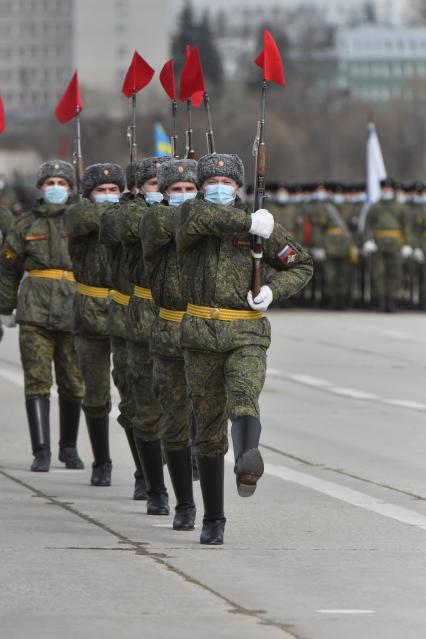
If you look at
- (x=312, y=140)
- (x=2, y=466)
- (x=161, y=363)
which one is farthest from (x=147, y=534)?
(x=312, y=140)

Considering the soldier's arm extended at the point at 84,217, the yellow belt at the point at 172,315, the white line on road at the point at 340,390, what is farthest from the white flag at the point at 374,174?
the yellow belt at the point at 172,315

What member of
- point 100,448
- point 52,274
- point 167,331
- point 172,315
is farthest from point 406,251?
point 167,331

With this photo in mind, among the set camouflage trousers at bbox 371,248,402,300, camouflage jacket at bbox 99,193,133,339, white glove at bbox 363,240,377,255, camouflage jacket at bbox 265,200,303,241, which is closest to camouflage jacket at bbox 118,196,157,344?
camouflage jacket at bbox 99,193,133,339

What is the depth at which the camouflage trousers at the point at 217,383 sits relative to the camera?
9844 mm

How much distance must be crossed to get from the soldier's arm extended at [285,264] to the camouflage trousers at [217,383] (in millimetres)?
297

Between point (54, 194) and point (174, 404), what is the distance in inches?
131

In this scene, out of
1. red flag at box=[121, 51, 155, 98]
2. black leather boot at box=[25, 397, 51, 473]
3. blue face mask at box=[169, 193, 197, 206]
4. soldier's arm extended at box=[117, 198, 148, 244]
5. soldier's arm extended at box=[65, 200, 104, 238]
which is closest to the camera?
blue face mask at box=[169, 193, 197, 206]

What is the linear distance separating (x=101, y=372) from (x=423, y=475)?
7.03 feet

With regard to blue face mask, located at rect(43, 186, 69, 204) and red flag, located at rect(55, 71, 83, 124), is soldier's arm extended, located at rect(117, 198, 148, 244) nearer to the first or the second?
blue face mask, located at rect(43, 186, 69, 204)

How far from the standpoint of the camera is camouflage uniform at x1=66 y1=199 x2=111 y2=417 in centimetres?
1214

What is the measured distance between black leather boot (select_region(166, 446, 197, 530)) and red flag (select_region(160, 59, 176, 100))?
285cm

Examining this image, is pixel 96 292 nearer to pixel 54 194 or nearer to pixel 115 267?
pixel 115 267

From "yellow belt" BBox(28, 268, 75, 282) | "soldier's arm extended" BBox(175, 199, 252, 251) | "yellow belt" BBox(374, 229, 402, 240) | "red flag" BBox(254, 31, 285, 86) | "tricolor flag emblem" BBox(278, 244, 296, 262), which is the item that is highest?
"red flag" BBox(254, 31, 285, 86)

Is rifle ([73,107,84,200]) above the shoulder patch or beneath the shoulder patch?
above
